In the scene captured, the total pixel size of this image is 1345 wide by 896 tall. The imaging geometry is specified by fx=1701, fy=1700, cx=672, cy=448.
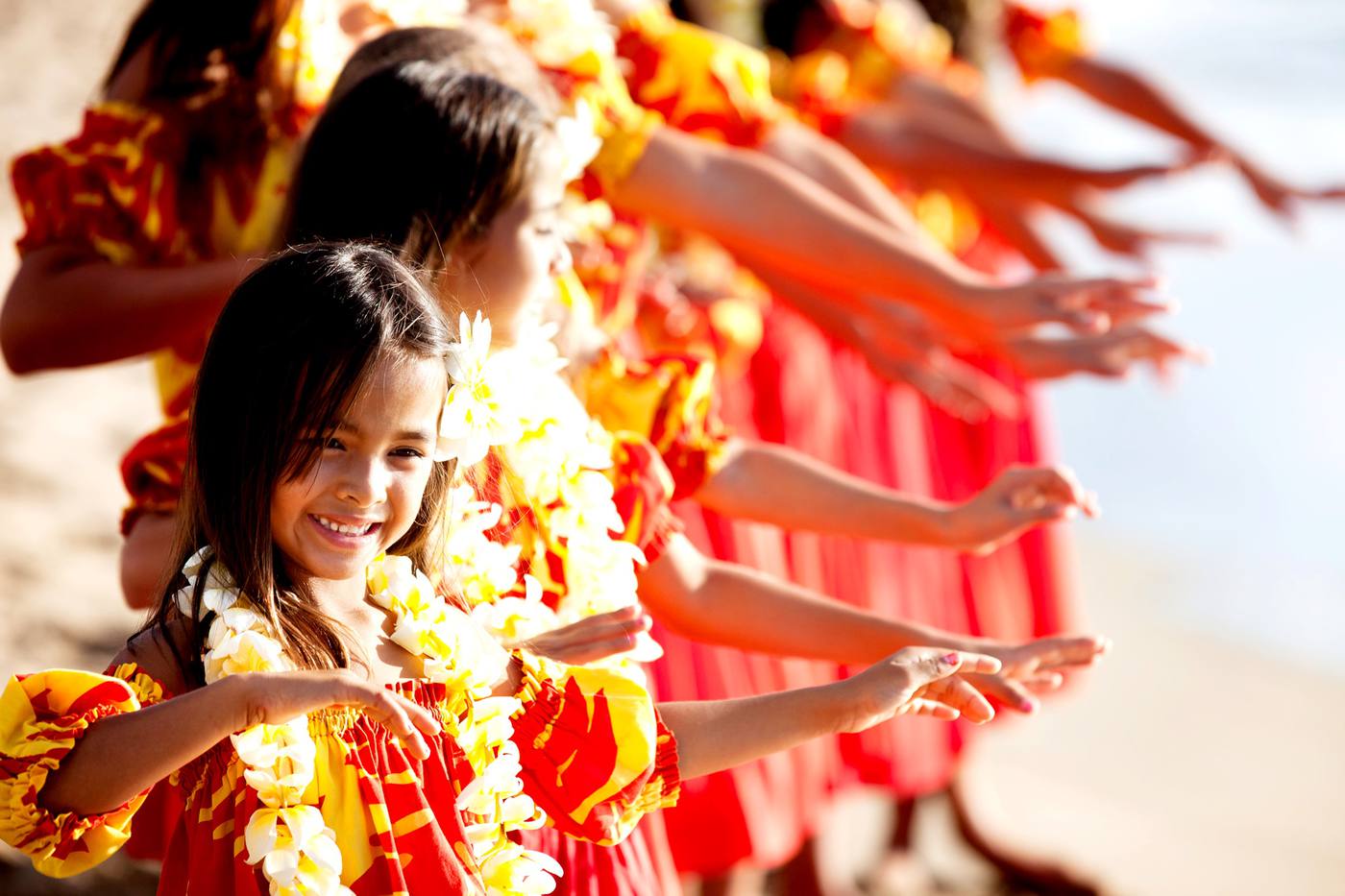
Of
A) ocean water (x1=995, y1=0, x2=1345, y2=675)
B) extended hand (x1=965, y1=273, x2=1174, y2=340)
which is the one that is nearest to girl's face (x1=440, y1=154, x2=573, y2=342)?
extended hand (x1=965, y1=273, x2=1174, y2=340)

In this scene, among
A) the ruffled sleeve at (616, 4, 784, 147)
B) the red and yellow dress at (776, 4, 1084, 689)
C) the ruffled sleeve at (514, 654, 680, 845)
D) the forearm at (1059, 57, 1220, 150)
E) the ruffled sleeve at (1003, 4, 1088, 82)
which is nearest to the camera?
→ the ruffled sleeve at (514, 654, 680, 845)

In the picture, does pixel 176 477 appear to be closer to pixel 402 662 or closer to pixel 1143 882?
pixel 402 662

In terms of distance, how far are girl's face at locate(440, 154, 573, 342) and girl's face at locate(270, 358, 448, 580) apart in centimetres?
37

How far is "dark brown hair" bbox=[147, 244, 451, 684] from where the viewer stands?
159 centimetres

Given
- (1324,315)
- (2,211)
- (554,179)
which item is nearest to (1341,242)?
(1324,315)

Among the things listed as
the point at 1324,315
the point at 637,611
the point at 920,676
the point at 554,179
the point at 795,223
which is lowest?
the point at 1324,315

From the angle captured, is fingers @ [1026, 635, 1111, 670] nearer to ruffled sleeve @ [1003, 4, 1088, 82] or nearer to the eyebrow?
the eyebrow

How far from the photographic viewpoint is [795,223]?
265 cm

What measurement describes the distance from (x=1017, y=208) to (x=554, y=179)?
2765mm

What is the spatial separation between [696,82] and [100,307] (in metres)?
1.14

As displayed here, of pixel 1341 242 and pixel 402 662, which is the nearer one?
pixel 402 662

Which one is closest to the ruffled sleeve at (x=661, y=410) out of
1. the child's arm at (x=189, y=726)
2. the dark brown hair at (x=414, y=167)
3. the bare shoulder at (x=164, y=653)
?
the dark brown hair at (x=414, y=167)

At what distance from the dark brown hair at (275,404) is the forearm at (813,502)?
77 centimetres

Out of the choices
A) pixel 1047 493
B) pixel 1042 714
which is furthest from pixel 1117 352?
pixel 1042 714
